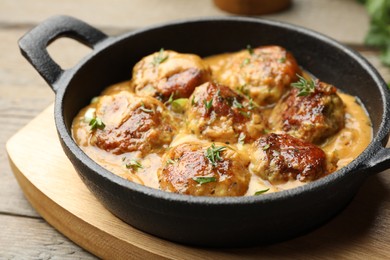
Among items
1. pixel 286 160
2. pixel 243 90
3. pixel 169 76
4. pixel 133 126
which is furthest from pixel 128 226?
pixel 243 90

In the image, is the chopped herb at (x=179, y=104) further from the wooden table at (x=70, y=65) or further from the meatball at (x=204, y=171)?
the wooden table at (x=70, y=65)

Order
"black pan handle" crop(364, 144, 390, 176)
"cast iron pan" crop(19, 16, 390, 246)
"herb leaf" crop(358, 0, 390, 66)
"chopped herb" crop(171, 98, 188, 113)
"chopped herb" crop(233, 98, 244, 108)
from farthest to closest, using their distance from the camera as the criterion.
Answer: "herb leaf" crop(358, 0, 390, 66) → "chopped herb" crop(171, 98, 188, 113) → "chopped herb" crop(233, 98, 244, 108) → "black pan handle" crop(364, 144, 390, 176) → "cast iron pan" crop(19, 16, 390, 246)

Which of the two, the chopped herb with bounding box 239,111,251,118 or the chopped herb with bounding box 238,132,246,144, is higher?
the chopped herb with bounding box 239,111,251,118

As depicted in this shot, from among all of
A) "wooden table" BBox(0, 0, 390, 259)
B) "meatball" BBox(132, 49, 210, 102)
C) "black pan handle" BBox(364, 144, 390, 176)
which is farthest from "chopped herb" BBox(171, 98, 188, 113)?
"black pan handle" BBox(364, 144, 390, 176)

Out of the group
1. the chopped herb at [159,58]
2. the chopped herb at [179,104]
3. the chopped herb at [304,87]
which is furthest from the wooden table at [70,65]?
the chopped herb at [159,58]

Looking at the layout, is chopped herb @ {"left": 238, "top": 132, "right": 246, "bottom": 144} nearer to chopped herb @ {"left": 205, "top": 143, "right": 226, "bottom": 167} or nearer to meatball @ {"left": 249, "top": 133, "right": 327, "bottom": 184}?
meatball @ {"left": 249, "top": 133, "right": 327, "bottom": 184}

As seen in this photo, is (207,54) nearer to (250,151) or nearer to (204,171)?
(250,151)
